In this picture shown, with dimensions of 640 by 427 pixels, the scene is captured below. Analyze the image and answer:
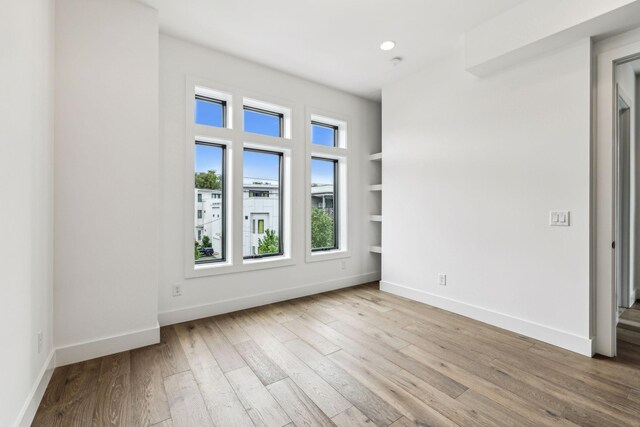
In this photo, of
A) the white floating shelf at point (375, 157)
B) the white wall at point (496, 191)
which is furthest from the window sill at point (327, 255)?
the white floating shelf at point (375, 157)

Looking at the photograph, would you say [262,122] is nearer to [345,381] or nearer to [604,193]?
[345,381]

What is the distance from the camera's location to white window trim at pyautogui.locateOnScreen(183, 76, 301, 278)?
3.07 meters

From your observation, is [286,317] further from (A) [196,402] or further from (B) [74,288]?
(B) [74,288]

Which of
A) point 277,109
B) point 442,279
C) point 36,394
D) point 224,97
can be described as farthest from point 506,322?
point 224,97

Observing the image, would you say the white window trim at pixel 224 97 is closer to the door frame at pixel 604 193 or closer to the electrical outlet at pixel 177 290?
the electrical outlet at pixel 177 290

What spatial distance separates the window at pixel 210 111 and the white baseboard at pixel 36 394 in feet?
7.96

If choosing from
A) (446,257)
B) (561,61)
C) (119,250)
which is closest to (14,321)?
(119,250)

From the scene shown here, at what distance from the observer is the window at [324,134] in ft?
14.2

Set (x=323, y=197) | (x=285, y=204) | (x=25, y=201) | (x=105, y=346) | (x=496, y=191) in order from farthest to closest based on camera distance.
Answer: (x=323, y=197) → (x=285, y=204) → (x=496, y=191) → (x=105, y=346) → (x=25, y=201)

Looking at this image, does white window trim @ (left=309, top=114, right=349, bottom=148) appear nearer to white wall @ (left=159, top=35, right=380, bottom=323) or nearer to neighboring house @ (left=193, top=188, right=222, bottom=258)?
white wall @ (left=159, top=35, right=380, bottom=323)

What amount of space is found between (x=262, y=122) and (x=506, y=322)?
3518mm

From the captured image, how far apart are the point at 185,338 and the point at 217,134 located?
82.2 inches

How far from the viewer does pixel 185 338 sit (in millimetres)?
2676

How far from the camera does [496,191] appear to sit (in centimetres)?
298
